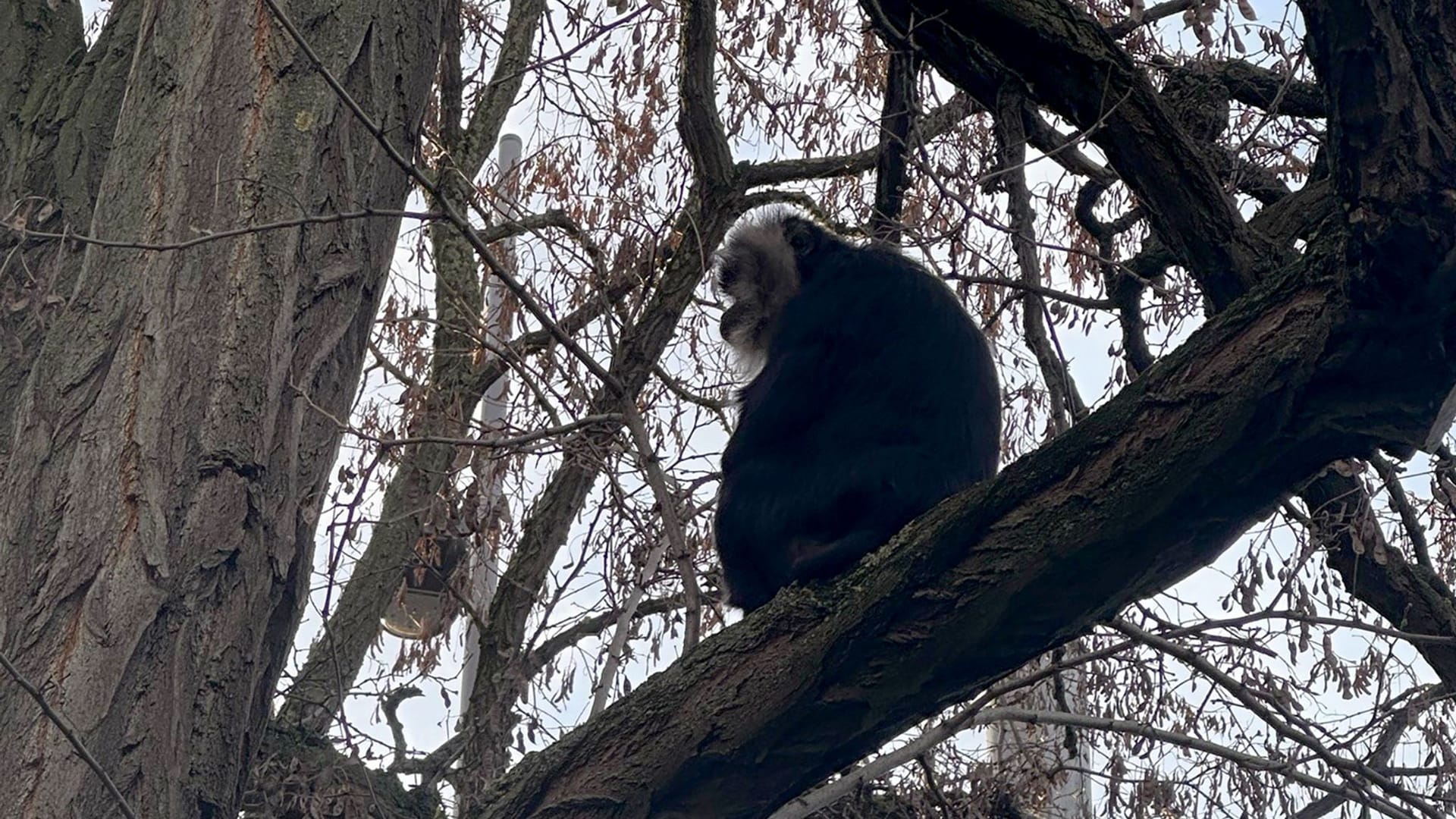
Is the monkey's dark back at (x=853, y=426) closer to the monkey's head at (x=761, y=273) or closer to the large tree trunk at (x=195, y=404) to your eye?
the monkey's head at (x=761, y=273)

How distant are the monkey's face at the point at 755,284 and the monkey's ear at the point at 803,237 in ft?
0.10

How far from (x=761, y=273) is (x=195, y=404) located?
2647 millimetres

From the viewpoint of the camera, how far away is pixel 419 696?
468cm

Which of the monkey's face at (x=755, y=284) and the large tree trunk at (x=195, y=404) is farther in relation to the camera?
the monkey's face at (x=755, y=284)

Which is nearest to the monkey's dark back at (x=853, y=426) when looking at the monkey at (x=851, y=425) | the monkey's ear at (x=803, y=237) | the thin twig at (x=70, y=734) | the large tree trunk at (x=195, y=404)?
the monkey at (x=851, y=425)

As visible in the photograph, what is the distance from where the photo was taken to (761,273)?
518 cm

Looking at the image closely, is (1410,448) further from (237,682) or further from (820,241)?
(820,241)

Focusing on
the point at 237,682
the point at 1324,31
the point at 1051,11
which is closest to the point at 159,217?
the point at 237,682

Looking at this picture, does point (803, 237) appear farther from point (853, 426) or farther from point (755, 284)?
point (853, 426)

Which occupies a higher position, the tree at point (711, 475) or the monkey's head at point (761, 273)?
the monkey's head at point (761, 273)

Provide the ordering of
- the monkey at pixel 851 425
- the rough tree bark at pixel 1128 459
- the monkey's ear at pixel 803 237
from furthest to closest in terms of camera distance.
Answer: the monkey's ear at pixel 803 237
the monkey at pixel 851 425
the rough tree bark at pixel 1128 459

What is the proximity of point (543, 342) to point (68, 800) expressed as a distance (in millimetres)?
3083

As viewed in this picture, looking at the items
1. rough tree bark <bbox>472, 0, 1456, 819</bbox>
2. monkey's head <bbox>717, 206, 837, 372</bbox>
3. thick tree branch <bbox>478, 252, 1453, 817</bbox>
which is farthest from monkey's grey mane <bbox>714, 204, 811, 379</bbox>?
thick tree branch <bbox>478, 252, 1453, 817</bbox>

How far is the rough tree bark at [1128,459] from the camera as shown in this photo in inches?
89.6
